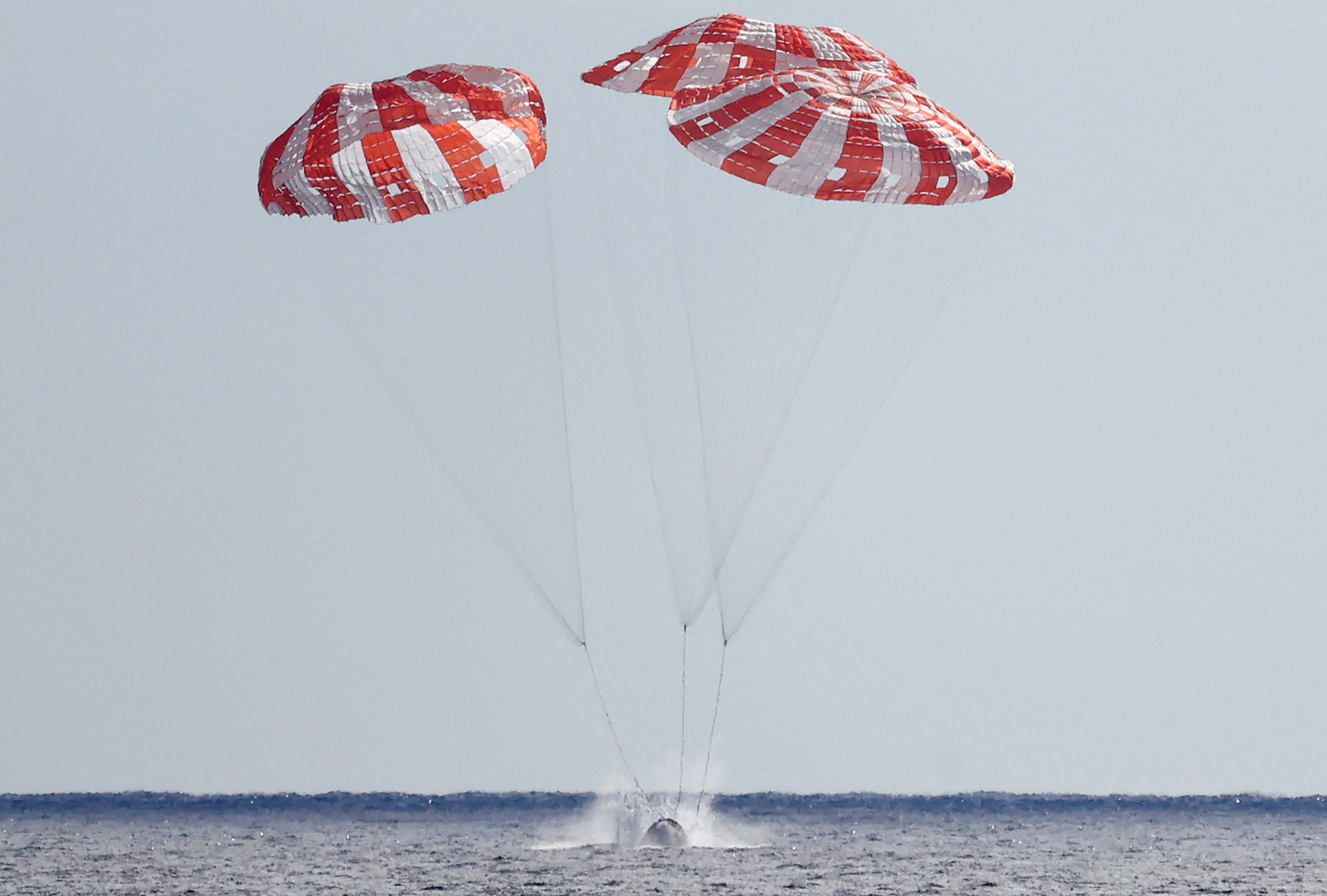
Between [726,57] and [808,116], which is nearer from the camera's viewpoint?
[808,116]

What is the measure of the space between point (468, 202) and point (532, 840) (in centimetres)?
2882

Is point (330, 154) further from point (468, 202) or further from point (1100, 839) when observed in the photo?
point (1100, 839)

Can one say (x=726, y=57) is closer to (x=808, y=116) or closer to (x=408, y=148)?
(x=808, y=116)

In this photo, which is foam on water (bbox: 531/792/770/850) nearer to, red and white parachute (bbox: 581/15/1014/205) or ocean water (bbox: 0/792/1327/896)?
ocean water (bbox: 0/792/1327/896)

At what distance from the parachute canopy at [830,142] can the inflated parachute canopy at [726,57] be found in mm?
346

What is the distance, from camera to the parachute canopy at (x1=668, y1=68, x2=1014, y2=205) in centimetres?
1289

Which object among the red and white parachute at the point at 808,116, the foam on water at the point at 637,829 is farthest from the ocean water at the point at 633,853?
the red and white parachute at the point at 808,116

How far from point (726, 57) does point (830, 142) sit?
164cm

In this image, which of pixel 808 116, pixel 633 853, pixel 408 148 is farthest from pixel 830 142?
pixel 633 853

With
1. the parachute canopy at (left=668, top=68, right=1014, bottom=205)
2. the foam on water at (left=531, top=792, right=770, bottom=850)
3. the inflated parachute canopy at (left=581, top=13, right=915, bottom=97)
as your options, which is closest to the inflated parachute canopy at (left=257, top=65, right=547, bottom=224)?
the inflated parachute canopy at (left=581, top=13, right=915, bottom=97)

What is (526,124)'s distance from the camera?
13.8 meters

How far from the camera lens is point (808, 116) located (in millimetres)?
13062

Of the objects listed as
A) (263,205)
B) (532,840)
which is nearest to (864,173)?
(263,205)

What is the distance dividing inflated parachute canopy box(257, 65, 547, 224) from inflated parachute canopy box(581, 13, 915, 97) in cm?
91
